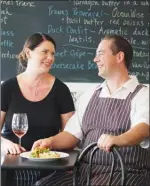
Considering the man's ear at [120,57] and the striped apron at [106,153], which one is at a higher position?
the man's ear at [120,57]

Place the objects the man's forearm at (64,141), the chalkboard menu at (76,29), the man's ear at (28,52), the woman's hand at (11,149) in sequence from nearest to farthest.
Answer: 1. the woman's hand at (11,149)
2. the man's forearm at (64,141)
3. the man's ear at (28,52)
4. the chalkboard menu at (76,29)

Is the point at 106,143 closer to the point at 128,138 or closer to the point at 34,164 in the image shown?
the point at 128,138

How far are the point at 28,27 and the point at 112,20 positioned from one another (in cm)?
53

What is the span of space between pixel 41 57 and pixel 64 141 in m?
0.50

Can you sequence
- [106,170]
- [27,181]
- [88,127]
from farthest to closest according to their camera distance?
[27,181] < [88,127] < [106,170]

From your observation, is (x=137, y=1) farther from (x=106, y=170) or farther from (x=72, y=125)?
(x=106, y=170)

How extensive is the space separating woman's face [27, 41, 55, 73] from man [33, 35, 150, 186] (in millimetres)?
300

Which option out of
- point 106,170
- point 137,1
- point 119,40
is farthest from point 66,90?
point 137,1

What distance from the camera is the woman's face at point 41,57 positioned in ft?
6.47

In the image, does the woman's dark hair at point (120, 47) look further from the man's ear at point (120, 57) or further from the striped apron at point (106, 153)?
the striped apron at point (106, 153)

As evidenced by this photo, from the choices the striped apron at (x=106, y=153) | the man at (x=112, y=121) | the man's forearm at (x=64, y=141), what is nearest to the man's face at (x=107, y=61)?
the man at (x=112, y=121)

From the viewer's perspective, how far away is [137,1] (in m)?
2.17

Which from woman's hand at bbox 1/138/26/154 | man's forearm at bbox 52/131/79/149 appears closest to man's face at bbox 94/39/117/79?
man's forearm at bbox 52/131/79/149

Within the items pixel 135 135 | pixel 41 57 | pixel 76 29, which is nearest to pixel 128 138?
pixel 135 135
